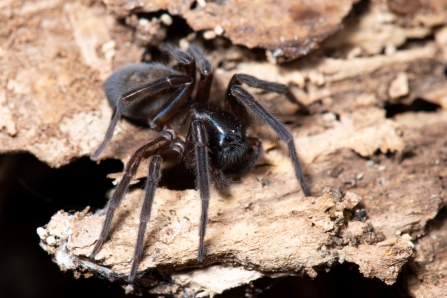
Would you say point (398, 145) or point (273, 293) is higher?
point (398, 145)

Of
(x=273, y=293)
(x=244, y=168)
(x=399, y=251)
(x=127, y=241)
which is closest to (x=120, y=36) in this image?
(x=244, y=168)

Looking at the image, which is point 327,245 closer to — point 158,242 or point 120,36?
point 158,242

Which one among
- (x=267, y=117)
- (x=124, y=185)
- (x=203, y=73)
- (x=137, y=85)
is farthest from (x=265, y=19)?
(x=124, y=185)

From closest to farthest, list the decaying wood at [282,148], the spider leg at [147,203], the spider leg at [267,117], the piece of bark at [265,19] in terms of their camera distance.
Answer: the spider leg at [147,203] → the decaying wood at [282,148] → the spider leg at [267,117] → the piece of bark at [265,19]

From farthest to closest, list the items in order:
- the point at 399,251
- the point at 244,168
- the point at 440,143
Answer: the point at 440,143 → the point at 244,168 → the point at 399,251

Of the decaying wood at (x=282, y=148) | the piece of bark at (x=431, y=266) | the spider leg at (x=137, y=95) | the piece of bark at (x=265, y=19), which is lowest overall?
the piece of bark at (x=431, y=266)

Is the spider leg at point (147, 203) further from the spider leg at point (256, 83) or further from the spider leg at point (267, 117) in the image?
the spider leg at point (256, 83)

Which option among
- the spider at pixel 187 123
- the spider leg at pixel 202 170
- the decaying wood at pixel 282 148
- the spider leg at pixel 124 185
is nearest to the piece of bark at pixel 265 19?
the decaying wood at pixel 282 148
